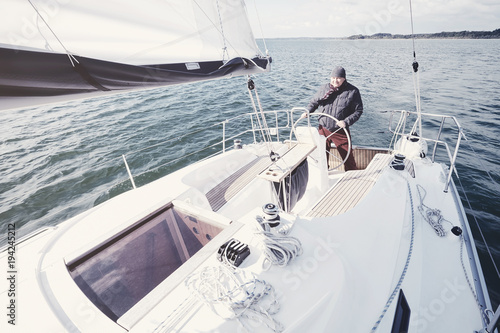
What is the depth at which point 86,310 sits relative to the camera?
119 cm

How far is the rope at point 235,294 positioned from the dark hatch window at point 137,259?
47 centimetres

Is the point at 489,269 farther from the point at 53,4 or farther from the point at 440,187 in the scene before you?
the point at 53,4

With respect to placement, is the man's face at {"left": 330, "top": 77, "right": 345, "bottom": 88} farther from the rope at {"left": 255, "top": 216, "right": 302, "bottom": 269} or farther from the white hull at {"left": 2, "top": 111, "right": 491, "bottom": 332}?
the rope at {"left": 255, "top": 216, "right": 302, "bottom": 269}

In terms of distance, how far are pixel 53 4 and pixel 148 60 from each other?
543 millimetres

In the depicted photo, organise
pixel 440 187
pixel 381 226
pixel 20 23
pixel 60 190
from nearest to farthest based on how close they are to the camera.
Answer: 1. pixel 20 23
2. pixel 381 226
3. pixel 440 187
4. pixel 60 190

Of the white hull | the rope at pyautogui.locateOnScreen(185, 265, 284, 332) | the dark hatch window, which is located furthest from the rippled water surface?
the rope at pyautogui.locateOnScreen(185, 265, 284, 332)

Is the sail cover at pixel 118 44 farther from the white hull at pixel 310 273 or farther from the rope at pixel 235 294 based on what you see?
the rope at pixel 235 294

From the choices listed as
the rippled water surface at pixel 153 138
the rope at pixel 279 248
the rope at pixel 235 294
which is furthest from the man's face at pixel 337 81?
the rope at pixel 235 294

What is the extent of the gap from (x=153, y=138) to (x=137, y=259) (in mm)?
6515

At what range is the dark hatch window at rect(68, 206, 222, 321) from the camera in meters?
1.47

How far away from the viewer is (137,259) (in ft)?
5.83

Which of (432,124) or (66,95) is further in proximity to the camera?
(432,124)

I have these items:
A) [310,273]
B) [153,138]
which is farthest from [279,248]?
[153,138]

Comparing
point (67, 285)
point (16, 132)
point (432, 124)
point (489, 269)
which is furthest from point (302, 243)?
point (16, 132)
